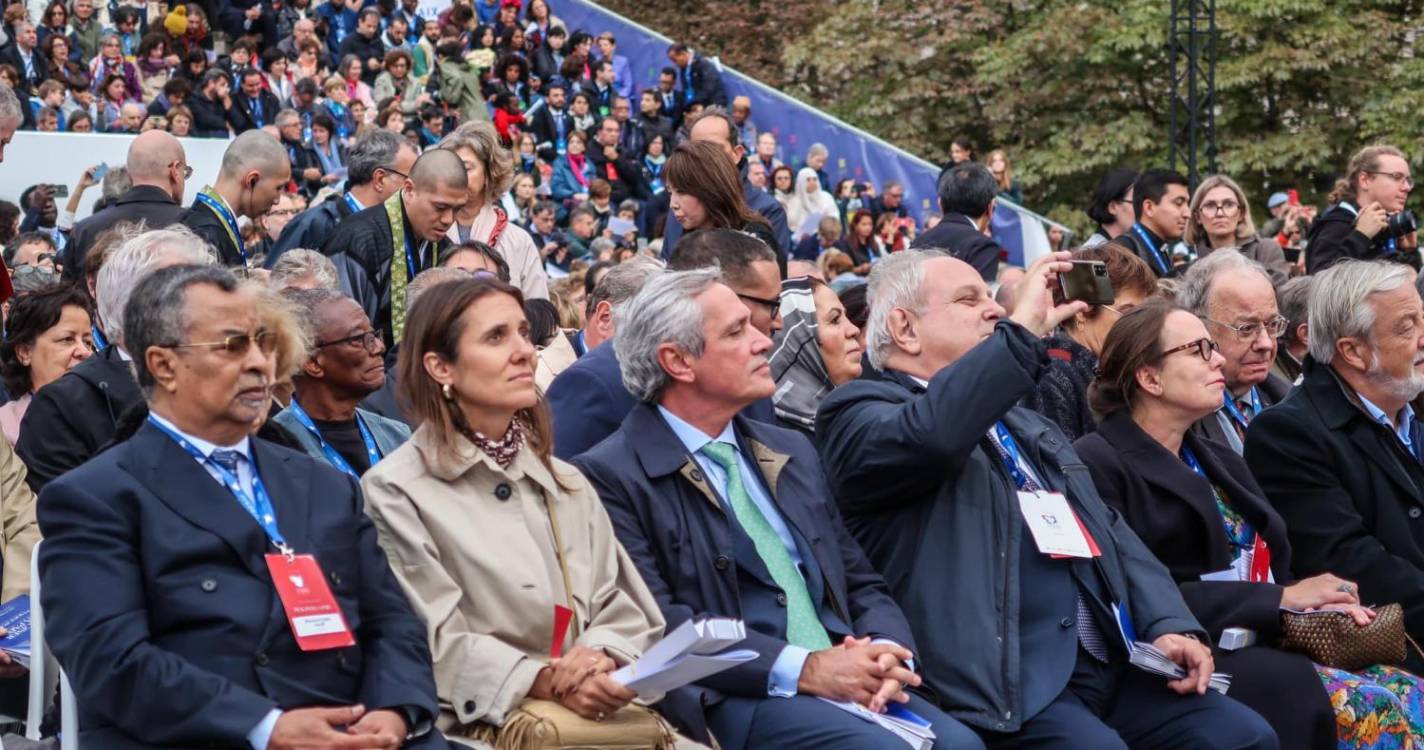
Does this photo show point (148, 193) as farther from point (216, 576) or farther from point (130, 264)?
point (216, 576)

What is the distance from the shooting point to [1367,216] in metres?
8.55

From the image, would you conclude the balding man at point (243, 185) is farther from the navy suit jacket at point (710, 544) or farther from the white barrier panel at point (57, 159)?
→ the white barrier panel at point (57, 159)

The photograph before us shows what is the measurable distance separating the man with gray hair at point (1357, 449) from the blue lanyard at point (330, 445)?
2.72 meters

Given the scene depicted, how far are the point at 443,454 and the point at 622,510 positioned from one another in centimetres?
51

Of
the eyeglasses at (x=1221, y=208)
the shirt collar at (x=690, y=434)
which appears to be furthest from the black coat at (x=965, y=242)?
the shirt collar at (x=690, y=434)

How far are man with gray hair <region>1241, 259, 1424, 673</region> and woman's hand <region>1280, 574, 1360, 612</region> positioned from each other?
0.39m

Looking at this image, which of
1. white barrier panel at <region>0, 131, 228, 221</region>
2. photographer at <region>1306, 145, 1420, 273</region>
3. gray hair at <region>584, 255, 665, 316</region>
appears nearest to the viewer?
gray hair at <region>584, 255, 665, 316</region>

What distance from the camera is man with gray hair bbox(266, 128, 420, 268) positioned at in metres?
7.30

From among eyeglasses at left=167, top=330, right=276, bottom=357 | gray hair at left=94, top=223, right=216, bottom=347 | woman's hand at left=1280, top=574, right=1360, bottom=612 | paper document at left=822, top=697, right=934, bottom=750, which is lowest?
woman's hand at left=1280, top=574, right=1360, bottom=612

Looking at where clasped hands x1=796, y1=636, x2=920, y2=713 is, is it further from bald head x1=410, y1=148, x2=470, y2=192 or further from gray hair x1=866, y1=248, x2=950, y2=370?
bald head x1=410, y1=148, x2=470, y2=192

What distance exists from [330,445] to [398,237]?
2331mm

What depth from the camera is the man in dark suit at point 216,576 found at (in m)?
3.42

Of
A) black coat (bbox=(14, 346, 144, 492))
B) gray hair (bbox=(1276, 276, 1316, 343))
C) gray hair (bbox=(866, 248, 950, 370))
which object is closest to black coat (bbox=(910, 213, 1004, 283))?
gray hair (bbox=(1276, 276, 1316, 343))

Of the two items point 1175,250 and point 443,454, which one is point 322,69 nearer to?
point 1175,250
